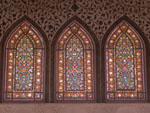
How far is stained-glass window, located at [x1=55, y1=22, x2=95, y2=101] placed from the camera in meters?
6.73

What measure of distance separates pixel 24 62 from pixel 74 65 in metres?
0.90

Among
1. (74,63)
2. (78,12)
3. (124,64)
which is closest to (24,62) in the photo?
(74,63)

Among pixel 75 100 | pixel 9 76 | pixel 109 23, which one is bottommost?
pixel 75 100

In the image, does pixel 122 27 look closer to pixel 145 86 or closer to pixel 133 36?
pixel 133 36

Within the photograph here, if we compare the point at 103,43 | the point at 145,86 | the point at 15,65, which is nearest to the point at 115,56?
the point at 103,43

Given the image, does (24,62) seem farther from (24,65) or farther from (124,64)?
(124,64)

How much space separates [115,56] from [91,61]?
1.46 ft

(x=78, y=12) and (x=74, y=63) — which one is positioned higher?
(x=78, y=12)

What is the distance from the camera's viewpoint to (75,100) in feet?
21.9

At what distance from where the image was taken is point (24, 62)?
268 inches

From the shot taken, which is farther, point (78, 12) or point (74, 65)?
point (78, 12)

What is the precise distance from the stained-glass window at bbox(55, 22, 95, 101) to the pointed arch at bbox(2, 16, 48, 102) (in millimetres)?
294

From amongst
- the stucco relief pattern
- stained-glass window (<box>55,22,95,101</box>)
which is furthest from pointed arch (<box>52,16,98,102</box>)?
the stucco relief pattern

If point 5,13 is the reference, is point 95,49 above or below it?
below
